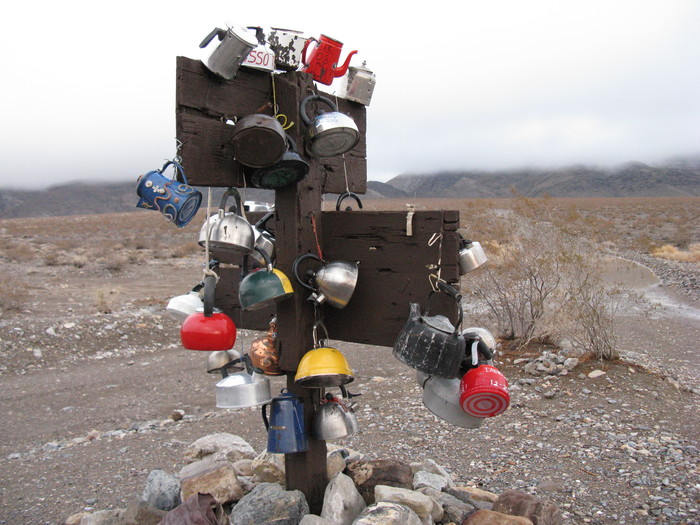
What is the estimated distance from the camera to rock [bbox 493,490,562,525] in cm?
247

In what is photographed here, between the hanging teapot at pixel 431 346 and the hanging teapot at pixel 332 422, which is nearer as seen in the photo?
the hanging teapot at pixel 431 346

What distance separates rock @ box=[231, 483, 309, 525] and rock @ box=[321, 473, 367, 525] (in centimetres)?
10

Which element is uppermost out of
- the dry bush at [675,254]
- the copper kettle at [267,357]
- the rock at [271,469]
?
the copper kettle at [267,357]

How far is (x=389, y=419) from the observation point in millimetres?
4953

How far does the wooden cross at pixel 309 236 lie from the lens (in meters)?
1.99

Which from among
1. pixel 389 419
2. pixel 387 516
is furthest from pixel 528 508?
pixel 389 419

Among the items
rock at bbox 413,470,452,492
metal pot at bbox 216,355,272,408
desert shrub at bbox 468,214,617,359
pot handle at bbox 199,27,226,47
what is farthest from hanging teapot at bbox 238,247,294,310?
desert shrub at bbox 468,214,617,359

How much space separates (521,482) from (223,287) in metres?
2.33

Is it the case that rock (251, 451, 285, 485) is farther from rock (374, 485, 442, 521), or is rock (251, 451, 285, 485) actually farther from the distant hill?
the distant hill

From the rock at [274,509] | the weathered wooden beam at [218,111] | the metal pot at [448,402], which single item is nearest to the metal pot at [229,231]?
the weathered wooden beam at [218,111]

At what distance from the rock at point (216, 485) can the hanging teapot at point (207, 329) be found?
0.84m

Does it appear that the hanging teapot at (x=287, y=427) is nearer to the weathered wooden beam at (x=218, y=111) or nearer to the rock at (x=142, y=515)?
the rock at (x=142, y=515)

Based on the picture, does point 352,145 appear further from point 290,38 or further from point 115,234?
point 115,234

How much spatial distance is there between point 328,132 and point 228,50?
1.44 ft
